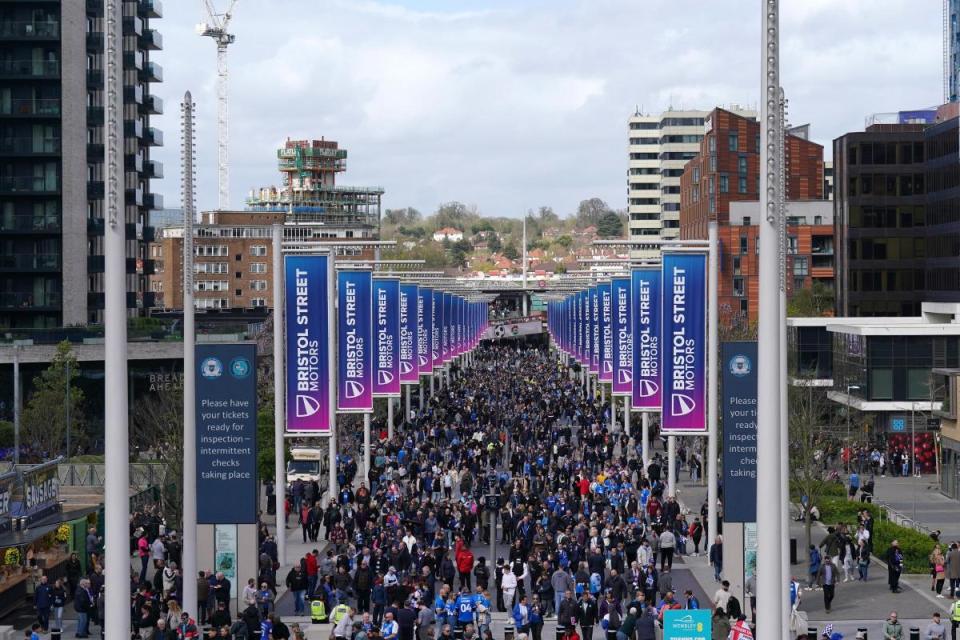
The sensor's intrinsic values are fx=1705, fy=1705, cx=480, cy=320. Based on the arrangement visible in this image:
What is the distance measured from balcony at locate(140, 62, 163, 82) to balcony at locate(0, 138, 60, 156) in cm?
1697

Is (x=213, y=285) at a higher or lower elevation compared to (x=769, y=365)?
higher

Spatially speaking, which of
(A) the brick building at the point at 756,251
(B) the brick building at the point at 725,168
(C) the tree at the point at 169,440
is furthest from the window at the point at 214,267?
(C) the tree at the point at 169,440

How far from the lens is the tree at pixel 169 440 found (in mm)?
40250

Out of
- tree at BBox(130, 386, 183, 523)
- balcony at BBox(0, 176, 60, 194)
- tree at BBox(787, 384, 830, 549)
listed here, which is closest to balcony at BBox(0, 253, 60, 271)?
balcony at BBox(0, 176, 60, 194)

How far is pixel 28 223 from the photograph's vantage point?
8300 centimetres

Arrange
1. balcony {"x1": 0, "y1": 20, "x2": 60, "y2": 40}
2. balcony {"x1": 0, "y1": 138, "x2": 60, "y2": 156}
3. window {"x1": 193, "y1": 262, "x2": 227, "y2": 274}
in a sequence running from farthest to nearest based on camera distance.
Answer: window {"x1": 193, "y1": 262, "x2": 227, "y2": 274} < balcony {"x1": 0, "y1": 138, "x2": 60, "y2": 156} < balcony {"x1": 0, "y1": 20, "x2": 60, "y2": 40}

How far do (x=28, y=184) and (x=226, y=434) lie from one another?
187 ft

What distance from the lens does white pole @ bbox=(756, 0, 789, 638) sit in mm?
15766

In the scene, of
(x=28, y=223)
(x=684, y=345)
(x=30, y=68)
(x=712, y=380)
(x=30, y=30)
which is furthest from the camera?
(x=28, y=223)

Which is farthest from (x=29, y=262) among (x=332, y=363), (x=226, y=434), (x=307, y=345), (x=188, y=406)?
(x=188, y=406)

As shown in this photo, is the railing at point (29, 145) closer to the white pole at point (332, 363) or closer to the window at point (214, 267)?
the white pole at point (332, 363)

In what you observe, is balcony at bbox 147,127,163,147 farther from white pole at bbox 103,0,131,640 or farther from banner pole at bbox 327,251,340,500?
white pole at bbox 103,0,131,640

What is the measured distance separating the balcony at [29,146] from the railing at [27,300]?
697cm

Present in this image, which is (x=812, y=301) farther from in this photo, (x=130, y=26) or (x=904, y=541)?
(x=904, y=541)
